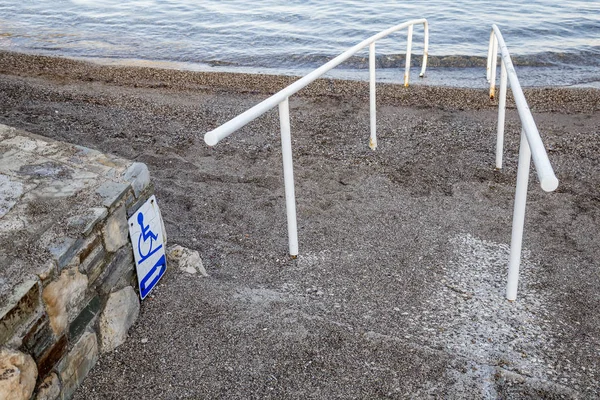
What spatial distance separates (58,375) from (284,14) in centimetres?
1320

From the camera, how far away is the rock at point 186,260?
348 centimetres

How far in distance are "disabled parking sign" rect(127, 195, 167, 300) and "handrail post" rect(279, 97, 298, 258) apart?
78 centimetres

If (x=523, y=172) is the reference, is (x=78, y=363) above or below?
below

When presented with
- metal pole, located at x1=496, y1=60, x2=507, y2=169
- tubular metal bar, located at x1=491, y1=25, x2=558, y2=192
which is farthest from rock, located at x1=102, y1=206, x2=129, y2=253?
metal pole, located at x1=496, y1=60, x2=507, y2=169

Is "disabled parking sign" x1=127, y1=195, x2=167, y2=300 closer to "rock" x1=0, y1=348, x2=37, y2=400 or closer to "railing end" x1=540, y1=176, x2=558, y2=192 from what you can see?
"rock" x1=0, y1=348, x2=37, y2=400

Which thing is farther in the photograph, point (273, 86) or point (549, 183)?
point (273, 86)

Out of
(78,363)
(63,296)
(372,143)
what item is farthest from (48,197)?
(372,143)

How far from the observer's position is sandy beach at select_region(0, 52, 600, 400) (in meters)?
2.75

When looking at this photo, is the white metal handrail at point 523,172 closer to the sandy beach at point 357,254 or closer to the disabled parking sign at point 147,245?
the sandy beach at point 357,254

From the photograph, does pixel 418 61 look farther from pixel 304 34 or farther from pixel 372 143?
pixel 372 143

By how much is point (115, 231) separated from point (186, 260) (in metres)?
0.70

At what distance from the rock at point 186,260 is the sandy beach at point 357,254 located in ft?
0.39

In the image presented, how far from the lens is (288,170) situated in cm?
347

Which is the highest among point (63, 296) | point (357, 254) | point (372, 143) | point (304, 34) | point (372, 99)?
point (372, 99)
